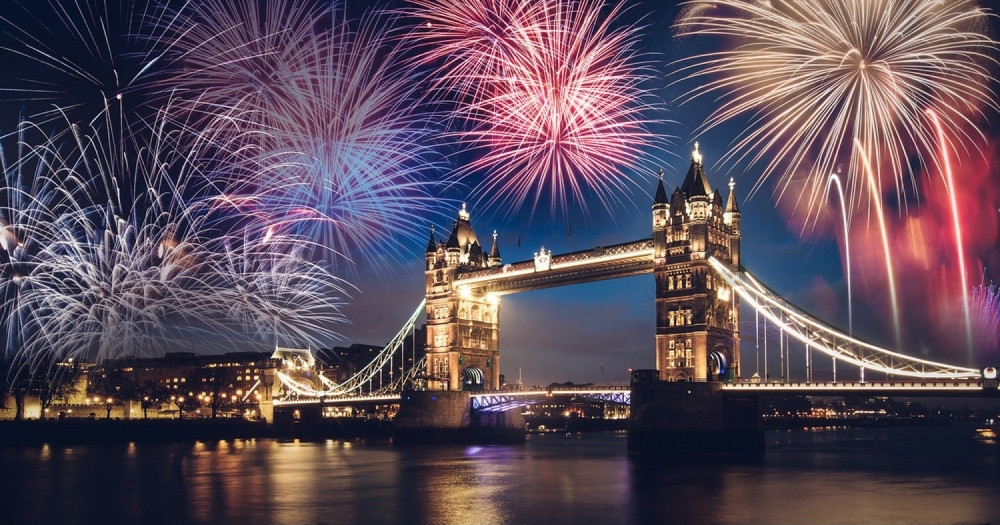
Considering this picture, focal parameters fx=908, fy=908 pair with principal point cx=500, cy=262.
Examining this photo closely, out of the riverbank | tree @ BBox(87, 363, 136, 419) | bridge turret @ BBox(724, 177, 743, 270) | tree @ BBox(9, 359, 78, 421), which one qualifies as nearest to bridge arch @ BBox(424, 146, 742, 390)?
bridge turret @ BBox(724, 177, 743, 270)

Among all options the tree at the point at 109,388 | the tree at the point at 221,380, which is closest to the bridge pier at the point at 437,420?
the tree at the point at 109,388

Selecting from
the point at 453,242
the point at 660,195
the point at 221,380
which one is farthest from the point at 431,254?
the point at 221,380

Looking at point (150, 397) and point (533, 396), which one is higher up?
point (533, 396)

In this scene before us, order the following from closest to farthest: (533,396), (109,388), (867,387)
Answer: (867,387)
(533,396)
(109,388)

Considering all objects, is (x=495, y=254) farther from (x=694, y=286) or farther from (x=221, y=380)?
(x=221, y=380)

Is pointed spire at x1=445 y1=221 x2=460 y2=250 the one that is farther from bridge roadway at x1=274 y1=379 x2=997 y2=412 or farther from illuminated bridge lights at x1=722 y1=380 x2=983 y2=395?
illuminated bridge lights at x1=722 y1=380 x2=983 y2=395
